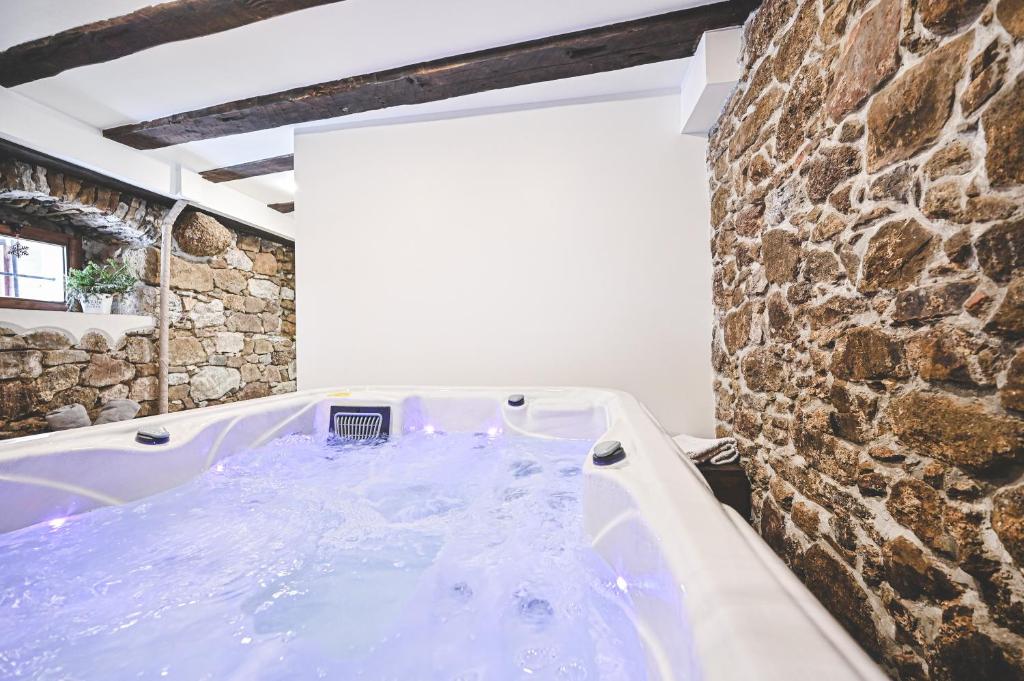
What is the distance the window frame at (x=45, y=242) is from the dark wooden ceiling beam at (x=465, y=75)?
2.51 ft

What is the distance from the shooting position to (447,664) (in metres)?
0.61

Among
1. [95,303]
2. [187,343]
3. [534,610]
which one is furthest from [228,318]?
[534,610]

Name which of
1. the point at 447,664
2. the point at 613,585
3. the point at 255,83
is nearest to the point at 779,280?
the point at 613,585

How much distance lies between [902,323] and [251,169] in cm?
369

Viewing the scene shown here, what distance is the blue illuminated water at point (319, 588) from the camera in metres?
0.61

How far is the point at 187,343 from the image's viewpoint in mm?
3082

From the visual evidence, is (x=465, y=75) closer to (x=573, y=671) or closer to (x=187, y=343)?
(x=573, y=671)

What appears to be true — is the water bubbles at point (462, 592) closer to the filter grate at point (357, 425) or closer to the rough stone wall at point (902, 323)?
the rough stone wall at point (902, 323)

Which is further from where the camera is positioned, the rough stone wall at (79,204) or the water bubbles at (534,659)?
the rough stone wall at (79,204)

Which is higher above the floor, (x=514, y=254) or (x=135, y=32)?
(x=135, y=32)

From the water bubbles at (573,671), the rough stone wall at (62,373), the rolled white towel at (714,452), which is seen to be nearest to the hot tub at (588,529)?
the water bubbles at (573,671)

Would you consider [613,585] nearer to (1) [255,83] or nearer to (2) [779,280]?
(2) [779,280]

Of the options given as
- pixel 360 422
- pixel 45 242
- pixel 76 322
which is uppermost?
pixel 45 242

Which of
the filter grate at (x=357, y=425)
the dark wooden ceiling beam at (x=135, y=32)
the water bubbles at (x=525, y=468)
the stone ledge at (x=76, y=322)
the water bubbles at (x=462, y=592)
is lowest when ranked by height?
the water bubbles at (x=462, y=592)
